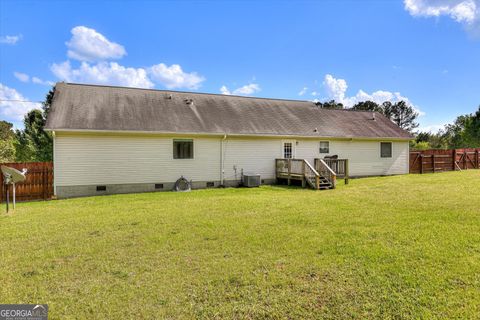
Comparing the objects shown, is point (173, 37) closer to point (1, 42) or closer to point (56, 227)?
point (1, 42)

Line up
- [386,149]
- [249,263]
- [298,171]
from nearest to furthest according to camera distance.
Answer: [249,263]
[298,171]
[386,149]

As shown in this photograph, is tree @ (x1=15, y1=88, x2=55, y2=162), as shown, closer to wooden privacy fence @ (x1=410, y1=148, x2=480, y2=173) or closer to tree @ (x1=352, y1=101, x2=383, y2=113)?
wooden privacy fence @ (x1=410, y1=148, x2=480, y2=173)

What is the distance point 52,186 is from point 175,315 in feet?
34.5

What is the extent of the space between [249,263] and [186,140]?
9.60 meters

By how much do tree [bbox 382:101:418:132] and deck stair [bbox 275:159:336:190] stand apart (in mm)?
45663

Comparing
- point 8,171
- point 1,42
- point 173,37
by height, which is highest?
point 173,37

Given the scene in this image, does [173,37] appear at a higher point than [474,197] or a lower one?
higher

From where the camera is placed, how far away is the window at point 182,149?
42.1 ft

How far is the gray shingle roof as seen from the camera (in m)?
12.3

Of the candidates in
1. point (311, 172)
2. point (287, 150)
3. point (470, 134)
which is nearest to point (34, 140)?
point (287, 150)

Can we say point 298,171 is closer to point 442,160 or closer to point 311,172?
point 311,172

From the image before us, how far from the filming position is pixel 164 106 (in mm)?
14625

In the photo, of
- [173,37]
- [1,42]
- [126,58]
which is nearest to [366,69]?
[173,37]

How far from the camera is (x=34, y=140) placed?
23.0m
